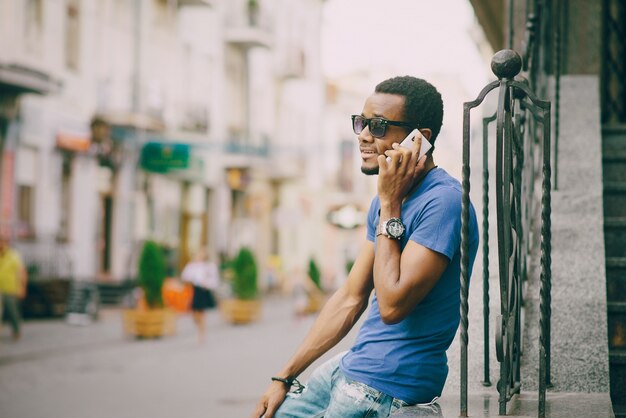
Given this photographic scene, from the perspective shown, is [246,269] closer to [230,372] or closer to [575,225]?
[230,372]

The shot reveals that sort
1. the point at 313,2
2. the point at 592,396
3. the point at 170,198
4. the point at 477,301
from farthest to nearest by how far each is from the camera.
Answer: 1. the point at 313,2
2. the point at 170,198
3. the point at 477,301
4. the point at 592,396

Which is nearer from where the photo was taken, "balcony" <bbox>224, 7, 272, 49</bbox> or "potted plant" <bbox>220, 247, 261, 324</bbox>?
"potted plant" <bbox>220, 247, 261, 324</bbox>

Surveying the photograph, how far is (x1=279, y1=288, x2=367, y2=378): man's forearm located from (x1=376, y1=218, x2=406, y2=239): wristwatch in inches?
15.8

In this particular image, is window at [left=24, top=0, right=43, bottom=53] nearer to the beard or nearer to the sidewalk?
the sidewalk

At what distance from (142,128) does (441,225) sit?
2853 cm

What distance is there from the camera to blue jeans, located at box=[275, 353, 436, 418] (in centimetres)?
327

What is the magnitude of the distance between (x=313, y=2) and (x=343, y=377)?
51770mm

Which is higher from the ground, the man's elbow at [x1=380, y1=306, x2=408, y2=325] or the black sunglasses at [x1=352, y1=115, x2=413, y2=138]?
the black sunglasses at [x1=352, y1=115, x2=413, y2=138]

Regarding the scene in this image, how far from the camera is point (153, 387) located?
42.9 ft

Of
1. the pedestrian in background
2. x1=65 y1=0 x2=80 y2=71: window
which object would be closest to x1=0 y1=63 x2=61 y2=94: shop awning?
x1=65 y1=0 x2=80 y2=71: window

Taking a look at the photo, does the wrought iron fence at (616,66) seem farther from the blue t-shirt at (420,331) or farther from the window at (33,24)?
the window at (33,24)

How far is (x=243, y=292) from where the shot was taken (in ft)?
86.8

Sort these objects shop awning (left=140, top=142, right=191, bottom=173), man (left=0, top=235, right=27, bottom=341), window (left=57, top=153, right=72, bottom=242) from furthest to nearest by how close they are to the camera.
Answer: shop awning (left=140, top=142, right=191, bottom=173)
window (left=57, top=153, right=72, bottom=242)
man (left=0, top=235, right=27, bottom=341)

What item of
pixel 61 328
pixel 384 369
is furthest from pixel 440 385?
pixel 61 328
